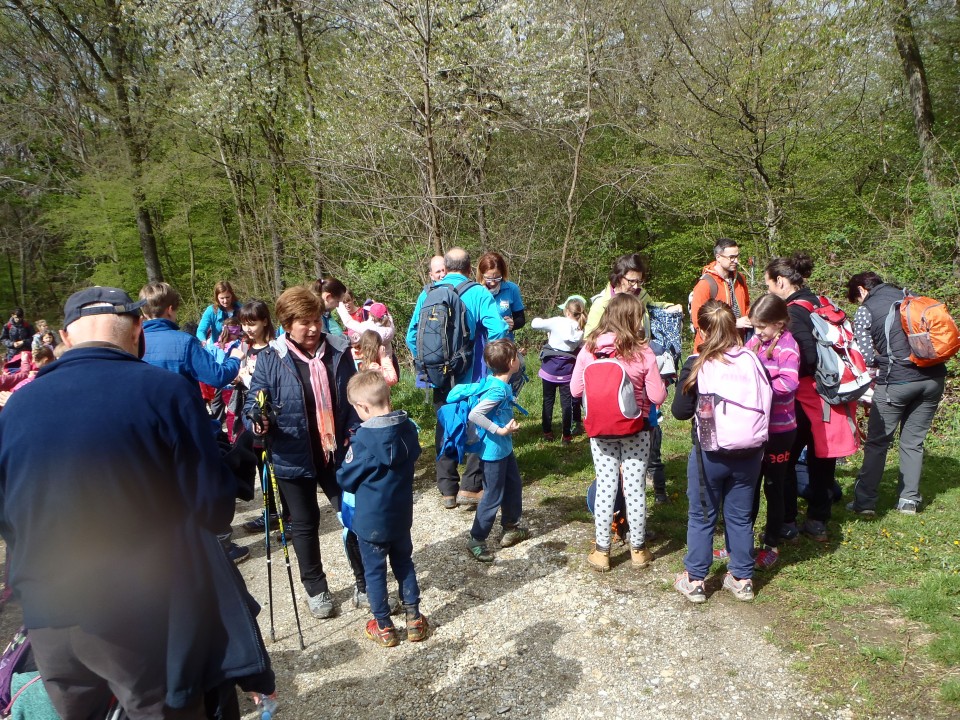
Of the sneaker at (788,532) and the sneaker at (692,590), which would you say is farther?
the sneaker at (788,532)

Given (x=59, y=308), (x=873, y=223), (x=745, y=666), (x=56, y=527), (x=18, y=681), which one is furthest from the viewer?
(x=59, y=308)

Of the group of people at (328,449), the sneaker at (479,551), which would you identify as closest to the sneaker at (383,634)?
the group of people at (328,449)

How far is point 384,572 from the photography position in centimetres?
363

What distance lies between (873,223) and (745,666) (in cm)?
1181

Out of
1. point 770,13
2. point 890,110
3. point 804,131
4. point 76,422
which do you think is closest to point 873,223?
point 804,131

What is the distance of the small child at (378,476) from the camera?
11.3ft

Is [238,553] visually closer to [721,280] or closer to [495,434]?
[495,434]

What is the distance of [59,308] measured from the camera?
26000 millimetres

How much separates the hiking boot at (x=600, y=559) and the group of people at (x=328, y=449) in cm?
2

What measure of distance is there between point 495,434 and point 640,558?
1282mm

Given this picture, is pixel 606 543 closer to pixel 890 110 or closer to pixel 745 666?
pixel 745 666

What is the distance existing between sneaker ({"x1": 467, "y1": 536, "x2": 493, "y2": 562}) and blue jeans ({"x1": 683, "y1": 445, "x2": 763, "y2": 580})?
4.57ft

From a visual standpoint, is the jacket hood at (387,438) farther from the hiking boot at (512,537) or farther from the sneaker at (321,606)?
the hiking boot at (512,537)

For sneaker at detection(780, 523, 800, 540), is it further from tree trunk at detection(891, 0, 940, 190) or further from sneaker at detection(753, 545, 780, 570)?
tree trunk at detection(891, 0, 940, 190)
